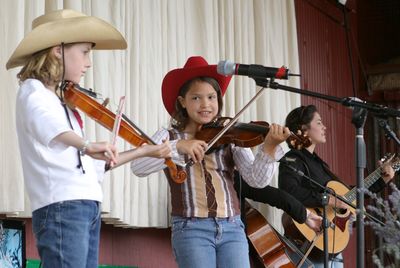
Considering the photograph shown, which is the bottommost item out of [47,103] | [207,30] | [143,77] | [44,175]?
[44,175]

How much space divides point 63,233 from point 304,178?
8.79 feet

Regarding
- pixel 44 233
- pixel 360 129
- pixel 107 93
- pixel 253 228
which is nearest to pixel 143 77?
pixel 107 93

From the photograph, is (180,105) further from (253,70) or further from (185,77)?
(253,70)

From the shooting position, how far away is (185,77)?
388 cm

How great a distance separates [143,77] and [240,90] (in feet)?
3.25

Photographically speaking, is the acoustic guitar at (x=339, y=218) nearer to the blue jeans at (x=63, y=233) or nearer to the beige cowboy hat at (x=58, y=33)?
the beige cowboy hat at (x=58, y=33)

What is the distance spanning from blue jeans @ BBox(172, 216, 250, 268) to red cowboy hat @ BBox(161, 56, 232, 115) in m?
0.65

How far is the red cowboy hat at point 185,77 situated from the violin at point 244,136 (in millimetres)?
302

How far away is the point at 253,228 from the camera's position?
4.87 m

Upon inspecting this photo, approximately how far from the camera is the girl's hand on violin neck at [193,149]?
11.1 feet

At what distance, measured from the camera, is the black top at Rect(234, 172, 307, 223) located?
15.9 ft

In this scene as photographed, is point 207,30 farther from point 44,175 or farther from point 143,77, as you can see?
point 44,175

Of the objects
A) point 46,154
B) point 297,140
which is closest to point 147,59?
point 297,140

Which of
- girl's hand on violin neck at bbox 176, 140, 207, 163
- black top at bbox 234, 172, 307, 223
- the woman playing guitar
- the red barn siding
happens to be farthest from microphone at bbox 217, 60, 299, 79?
the red barn siding
